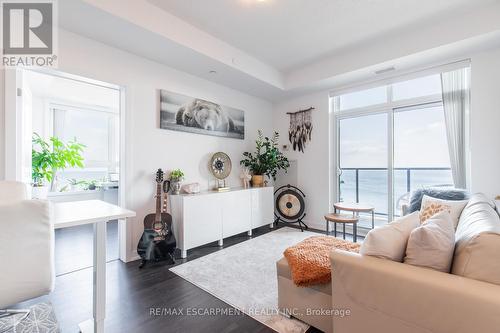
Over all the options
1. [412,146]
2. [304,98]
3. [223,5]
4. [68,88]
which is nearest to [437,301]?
[223,5]

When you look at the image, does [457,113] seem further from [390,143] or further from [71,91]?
[71,91]

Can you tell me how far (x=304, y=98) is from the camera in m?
4.46

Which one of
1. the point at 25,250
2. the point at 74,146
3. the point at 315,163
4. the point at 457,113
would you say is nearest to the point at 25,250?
the point at 25,250

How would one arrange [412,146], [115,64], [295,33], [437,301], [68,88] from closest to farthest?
[437,301], [115,64], [295,33], [412,146], [68,88]

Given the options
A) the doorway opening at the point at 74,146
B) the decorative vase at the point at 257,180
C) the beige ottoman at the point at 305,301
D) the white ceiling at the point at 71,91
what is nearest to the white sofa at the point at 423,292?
the beige ottoman at the point at 305,301

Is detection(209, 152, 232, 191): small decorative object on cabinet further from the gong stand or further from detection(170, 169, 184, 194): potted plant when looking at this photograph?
the gong stand

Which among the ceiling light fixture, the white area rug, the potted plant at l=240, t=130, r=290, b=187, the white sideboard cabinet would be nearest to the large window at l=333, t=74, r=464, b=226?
the ceiling light fixture

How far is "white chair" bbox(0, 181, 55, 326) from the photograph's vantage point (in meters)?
0.98

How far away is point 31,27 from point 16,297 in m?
2.48

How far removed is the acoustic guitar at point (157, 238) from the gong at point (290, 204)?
2.25 meters

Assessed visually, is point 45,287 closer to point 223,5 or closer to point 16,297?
point 16,297

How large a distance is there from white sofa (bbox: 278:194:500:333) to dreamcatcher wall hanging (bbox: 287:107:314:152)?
10.4ft

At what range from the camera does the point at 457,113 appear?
2.96 metres

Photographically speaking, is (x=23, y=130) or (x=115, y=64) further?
(x=115, y=64)
